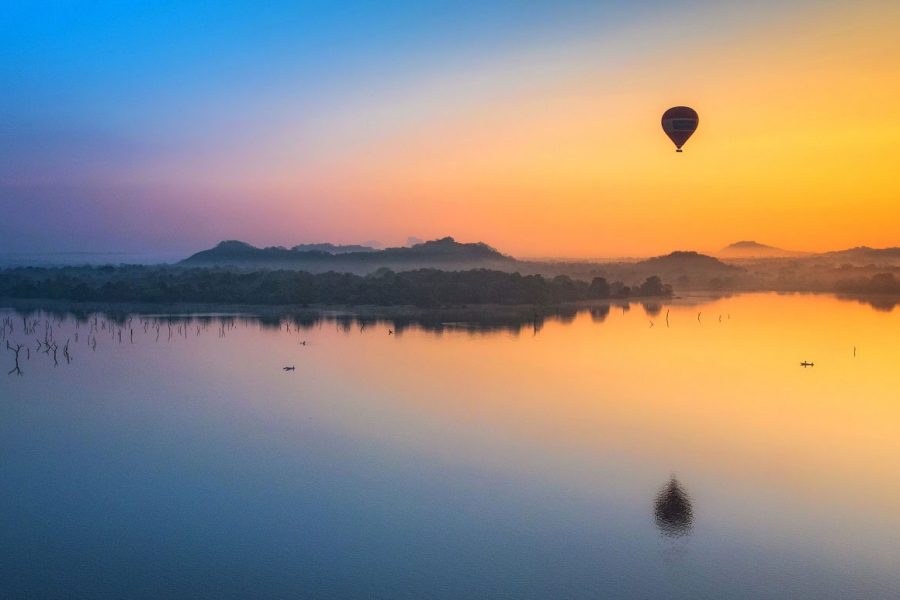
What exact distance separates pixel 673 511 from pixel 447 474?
343 cm

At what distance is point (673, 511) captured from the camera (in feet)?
32.4

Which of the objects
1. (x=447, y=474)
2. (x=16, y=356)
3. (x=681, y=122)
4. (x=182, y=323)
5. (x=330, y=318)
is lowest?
→ (x=447, y=474)

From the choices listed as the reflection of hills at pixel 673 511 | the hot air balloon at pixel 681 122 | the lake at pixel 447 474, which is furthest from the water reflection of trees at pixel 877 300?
the reflection of hills at pixel 673 511

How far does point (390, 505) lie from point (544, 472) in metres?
2.77

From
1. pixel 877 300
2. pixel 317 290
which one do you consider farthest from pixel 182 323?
pixel 877 300

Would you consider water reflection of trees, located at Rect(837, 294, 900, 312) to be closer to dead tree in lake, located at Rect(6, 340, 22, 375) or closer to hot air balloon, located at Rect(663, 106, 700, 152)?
hot air balloon, located at Rect(663, 106, 700, 152)

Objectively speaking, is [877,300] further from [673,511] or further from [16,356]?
[16,356]

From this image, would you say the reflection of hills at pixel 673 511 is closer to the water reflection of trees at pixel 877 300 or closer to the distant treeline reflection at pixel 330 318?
the distant treeline reflection at pixel 330 318

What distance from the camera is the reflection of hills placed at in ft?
30.4

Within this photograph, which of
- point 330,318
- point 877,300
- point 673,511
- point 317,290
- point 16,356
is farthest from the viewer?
point 877,300

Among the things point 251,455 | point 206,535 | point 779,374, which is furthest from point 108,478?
point 779,374

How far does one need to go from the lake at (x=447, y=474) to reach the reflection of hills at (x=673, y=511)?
0.15 ft

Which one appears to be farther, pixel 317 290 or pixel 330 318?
pixel 317 290

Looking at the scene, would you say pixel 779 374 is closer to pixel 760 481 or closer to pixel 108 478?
pixel 760 481
